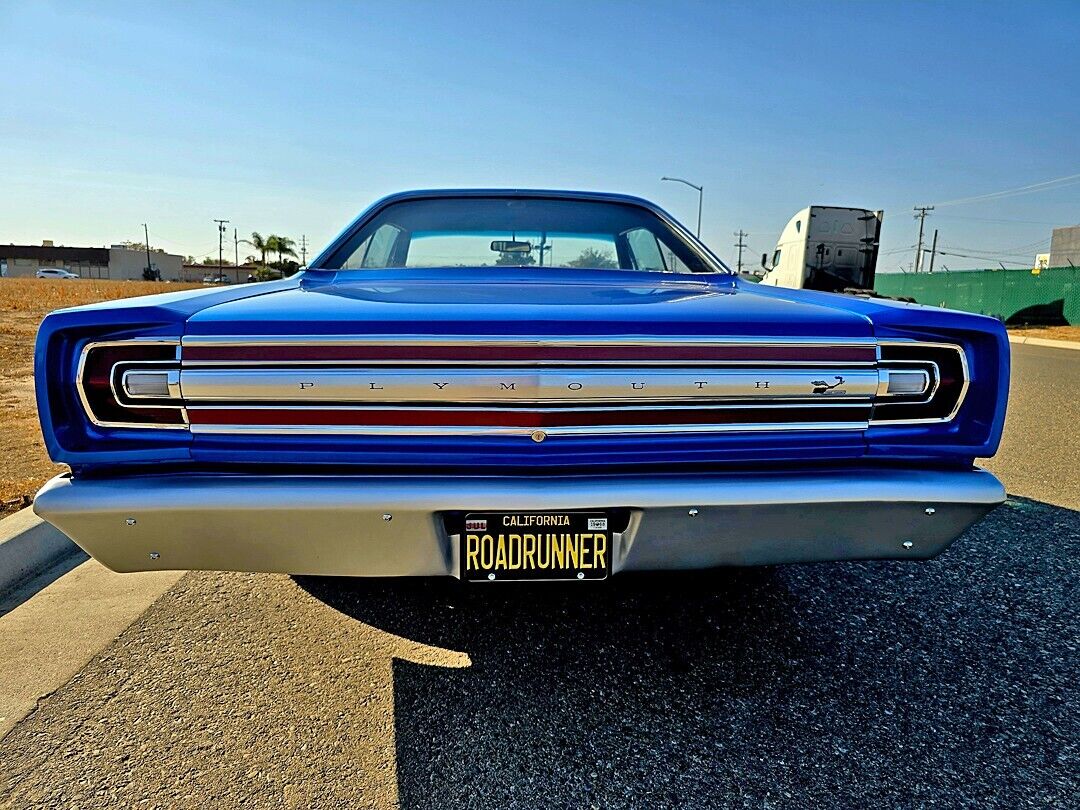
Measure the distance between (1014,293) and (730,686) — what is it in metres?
31.1

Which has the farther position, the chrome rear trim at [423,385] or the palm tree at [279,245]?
the palm tree at [279,245]

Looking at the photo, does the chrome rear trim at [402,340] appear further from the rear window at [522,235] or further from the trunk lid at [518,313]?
the rear window at [522,235]

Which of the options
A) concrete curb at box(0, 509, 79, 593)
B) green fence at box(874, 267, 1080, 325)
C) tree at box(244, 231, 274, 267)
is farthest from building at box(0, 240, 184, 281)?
concrete curb at box(0, 509, 79, 593)

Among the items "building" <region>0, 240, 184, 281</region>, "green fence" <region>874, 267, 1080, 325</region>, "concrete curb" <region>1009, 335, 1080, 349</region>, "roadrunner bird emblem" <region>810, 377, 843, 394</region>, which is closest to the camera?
"roadrunner bird emblem" <region>810, 377, 843, 394</region>

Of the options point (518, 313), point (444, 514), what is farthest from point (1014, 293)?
point (444, 514)

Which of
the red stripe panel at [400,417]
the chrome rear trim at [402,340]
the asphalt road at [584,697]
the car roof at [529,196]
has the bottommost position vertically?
the asphalt road at [584,697]

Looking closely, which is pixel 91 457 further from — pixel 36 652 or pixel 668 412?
pixel 668 412

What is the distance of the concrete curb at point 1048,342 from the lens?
1787 centimetres

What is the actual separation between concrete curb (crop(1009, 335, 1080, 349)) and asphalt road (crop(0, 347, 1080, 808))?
18253mm

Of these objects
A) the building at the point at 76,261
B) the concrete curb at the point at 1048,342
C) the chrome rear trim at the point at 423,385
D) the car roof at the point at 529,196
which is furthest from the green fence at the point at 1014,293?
the building at the point at 76,261

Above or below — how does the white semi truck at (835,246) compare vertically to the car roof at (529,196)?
above

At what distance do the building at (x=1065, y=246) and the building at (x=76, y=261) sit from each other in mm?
91223

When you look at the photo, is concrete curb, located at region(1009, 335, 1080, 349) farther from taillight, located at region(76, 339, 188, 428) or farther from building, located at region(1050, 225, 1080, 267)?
building, located at region(1050, 225, 1080, 267)

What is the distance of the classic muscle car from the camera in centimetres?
177
